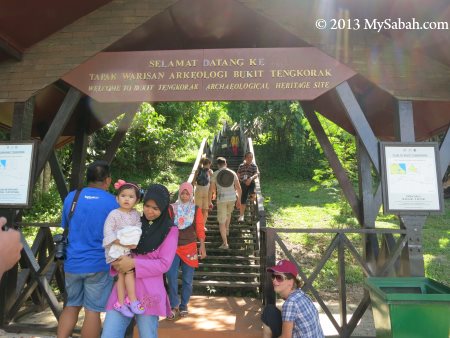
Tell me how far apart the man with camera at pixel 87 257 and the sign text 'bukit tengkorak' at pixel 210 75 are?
151 centimetres

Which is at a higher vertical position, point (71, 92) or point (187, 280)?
point (71, 92)

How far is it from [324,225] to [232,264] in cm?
477

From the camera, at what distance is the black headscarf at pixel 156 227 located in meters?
2.34

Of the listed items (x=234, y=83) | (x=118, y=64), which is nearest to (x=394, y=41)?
(x=234, y=83)

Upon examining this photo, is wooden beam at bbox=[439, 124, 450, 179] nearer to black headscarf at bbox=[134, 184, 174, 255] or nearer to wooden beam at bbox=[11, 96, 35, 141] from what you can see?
black headscarf at bbox=[134, 184, 174, 255]

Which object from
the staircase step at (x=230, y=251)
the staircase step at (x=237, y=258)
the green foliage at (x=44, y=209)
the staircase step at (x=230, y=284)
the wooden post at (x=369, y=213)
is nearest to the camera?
the wooden post at (x=369, y=213)

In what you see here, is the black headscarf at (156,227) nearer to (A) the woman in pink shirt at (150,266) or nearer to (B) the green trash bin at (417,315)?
(A) the woman in pink shirt at (150,266)

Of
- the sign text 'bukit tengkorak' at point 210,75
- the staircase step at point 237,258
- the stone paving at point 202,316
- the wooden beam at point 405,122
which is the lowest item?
the stone paving at point 202,316

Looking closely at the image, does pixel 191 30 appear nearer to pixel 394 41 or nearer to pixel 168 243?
pixel 394 41

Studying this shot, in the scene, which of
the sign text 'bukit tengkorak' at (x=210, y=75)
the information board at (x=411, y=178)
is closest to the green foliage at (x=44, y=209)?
the sign text 'bukit tengkorak' at (x=210, y=75)

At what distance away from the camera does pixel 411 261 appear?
3539mm

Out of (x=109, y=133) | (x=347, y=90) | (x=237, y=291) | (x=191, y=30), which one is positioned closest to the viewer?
(x=347, y=90)

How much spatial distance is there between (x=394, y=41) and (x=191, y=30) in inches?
110

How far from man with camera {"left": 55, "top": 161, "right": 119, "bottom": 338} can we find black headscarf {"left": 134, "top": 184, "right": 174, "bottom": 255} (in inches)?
21.7
